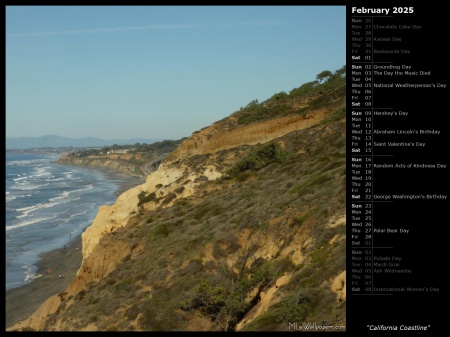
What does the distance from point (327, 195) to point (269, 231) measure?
3.28 metres

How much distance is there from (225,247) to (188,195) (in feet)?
58.7

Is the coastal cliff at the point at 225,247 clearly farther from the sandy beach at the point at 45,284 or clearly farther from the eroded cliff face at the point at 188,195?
the sandy beach at the point at 45,284

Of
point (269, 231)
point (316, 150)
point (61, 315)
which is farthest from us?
point (316, 150)

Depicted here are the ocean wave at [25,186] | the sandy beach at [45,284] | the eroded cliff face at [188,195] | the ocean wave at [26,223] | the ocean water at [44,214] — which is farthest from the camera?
the ocean wave at [25,186]

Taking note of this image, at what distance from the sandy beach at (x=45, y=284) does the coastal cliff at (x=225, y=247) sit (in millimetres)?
8389

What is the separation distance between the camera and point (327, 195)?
25.5 metres

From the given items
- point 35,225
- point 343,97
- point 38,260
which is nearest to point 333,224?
point 343,97

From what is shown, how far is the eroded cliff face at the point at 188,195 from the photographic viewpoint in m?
22.2

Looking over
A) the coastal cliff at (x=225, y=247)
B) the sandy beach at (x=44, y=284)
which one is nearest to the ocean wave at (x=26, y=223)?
the sandy beach at (x=44, y=284)

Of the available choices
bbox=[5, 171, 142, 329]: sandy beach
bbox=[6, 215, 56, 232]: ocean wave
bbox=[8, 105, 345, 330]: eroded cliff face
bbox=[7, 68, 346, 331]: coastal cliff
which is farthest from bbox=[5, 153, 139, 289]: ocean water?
bbox=[7, 68, 346, 331]: coastal cliff

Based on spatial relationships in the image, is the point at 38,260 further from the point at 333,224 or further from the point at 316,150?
the point at 333,224

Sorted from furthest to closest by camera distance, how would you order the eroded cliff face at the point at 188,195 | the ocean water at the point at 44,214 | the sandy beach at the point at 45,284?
the ocean water at the point at 44,214 → the sandy beach at the point at 45,284 → the eroded cliff face at the point at 188,195

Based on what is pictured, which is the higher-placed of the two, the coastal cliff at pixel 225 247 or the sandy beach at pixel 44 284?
the coastal cliff at pixel 225 247
